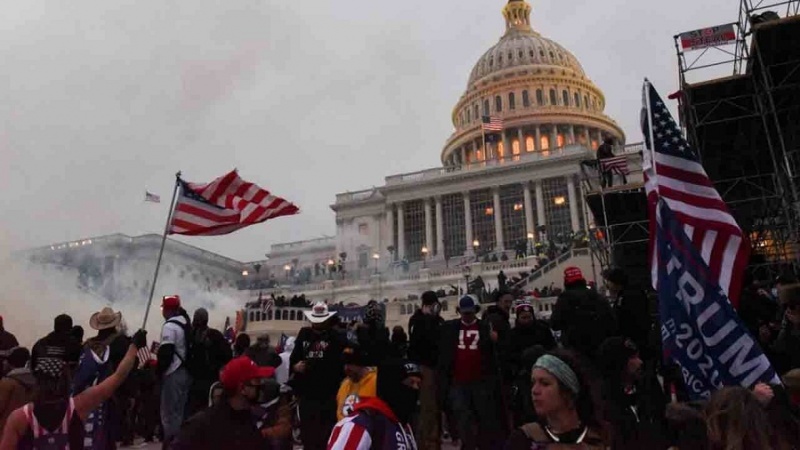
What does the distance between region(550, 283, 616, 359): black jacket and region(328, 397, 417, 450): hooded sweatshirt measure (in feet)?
9.24

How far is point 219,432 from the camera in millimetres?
3977

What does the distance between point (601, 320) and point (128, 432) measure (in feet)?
29.6

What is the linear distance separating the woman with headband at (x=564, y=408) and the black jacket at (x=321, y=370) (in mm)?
4190

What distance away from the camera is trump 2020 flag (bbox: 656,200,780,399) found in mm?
5273

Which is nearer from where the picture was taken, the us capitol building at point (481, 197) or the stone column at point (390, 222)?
the us capitol building at point (481, 197)

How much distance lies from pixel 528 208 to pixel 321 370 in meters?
61.0

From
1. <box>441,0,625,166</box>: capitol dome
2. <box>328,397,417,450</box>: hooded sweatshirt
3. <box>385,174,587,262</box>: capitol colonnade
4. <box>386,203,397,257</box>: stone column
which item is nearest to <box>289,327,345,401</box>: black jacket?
<box>328,397,417,450</box>: hooded sweatshirt

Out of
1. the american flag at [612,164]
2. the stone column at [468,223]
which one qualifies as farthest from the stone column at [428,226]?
the american flag at [612,164]

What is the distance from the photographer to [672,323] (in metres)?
5.78

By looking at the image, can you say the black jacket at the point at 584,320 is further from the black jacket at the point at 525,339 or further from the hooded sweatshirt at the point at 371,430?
the hooded sweatshirt at the point at 371,430

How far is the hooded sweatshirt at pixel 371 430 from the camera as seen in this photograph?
3.55 m

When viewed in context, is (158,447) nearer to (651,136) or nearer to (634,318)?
(634,318)

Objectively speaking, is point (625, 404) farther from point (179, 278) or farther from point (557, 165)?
point (179, 278)

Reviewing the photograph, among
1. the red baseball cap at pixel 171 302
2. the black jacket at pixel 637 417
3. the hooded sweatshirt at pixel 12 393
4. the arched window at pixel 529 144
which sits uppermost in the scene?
the arched window at pixel 529 144
